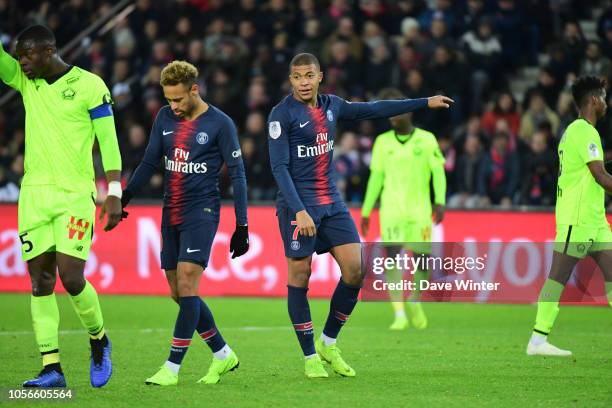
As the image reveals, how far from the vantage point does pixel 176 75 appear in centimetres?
845

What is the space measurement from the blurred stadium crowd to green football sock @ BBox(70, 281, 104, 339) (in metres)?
10.5

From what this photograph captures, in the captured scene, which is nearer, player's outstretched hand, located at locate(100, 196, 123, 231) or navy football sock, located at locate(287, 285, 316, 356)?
player's outstretched hand, located at locate(100, 196, 123, 231)

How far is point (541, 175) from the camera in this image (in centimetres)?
1783

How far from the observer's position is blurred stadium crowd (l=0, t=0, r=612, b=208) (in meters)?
18.4

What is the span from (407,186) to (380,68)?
6.69 metres

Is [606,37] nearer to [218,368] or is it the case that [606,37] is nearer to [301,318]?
[301,318]

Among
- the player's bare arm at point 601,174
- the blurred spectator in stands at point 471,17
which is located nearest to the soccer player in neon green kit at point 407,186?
the player's bare arm at point 601,174

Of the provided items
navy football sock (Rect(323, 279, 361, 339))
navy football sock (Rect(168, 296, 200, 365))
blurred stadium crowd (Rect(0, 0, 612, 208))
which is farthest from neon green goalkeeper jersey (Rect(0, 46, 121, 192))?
blurred stadium crowd (Rect(0, 0, 612, 208))

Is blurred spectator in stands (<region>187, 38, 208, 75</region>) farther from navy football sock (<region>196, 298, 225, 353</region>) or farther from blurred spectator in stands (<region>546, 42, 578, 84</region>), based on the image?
navy football sock (<region>196, 298, 225, 353</region>)

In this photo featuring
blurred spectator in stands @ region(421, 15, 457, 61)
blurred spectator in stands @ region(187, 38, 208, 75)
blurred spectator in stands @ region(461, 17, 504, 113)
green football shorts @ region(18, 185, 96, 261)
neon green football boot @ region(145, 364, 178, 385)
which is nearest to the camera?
green football shorts @ region(18, 185, 96, 261)

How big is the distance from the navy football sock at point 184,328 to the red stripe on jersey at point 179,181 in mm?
617

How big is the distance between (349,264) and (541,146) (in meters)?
9.60

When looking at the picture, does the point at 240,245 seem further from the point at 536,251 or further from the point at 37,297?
the point at 536,251

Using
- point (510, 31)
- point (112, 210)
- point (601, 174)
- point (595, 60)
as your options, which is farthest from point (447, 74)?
point (112, 210)
